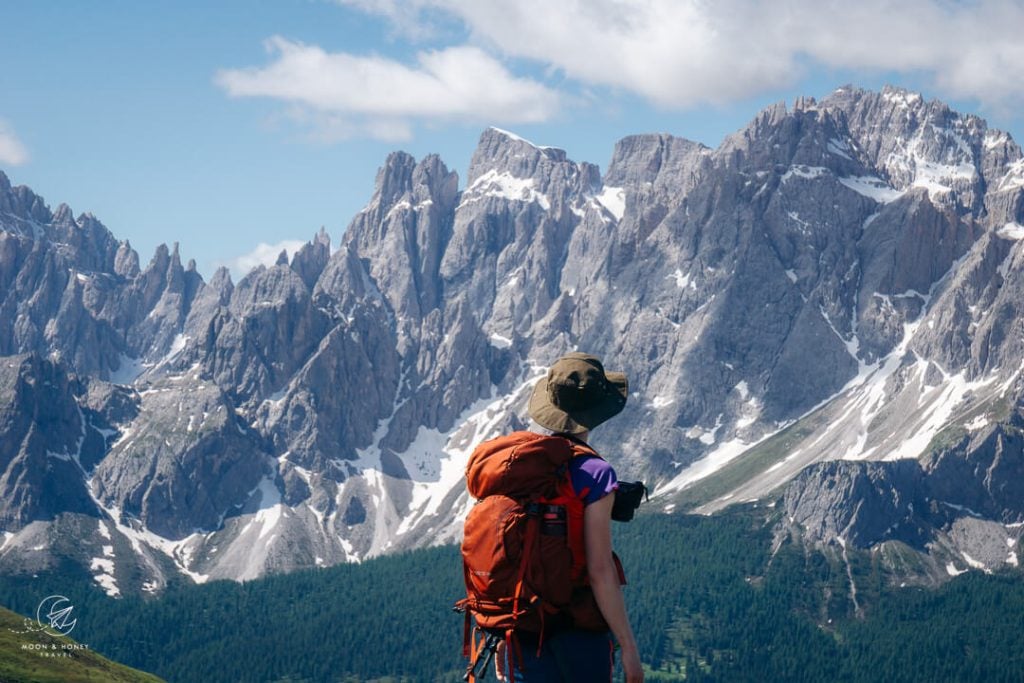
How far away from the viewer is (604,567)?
1394cm

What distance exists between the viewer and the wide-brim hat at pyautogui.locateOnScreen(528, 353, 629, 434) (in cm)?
1479

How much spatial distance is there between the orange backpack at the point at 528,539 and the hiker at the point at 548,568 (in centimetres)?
1

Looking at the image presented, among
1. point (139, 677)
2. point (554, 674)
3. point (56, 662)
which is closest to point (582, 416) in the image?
point (554, 674)

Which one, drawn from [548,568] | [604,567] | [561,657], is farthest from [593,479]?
[561,657]

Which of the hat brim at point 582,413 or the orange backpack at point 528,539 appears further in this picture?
the hat brim at point 582,413

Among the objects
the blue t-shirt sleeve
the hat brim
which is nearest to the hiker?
the blue t-shirt sleeve

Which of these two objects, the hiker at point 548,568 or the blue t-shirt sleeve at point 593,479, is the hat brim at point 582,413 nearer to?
the hiker at point 548,568

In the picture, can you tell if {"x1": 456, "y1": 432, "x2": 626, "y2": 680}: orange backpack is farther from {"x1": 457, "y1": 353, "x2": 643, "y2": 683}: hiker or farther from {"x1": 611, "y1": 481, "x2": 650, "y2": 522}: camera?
{"x1": 611, "y1": 481, "x2": 650, "y2": 522}: camera

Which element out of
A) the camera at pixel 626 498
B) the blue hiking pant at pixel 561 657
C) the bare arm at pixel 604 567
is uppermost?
the camera at pixel 626 498

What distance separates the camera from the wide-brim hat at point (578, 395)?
48.5 ft

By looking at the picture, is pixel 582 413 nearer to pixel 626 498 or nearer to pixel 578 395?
pixel 578 395

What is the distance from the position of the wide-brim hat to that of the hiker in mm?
546

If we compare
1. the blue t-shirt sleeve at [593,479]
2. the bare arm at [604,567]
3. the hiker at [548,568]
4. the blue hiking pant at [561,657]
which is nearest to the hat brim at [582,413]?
the hiker at [548,568]

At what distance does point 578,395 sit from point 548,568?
2082 mm
